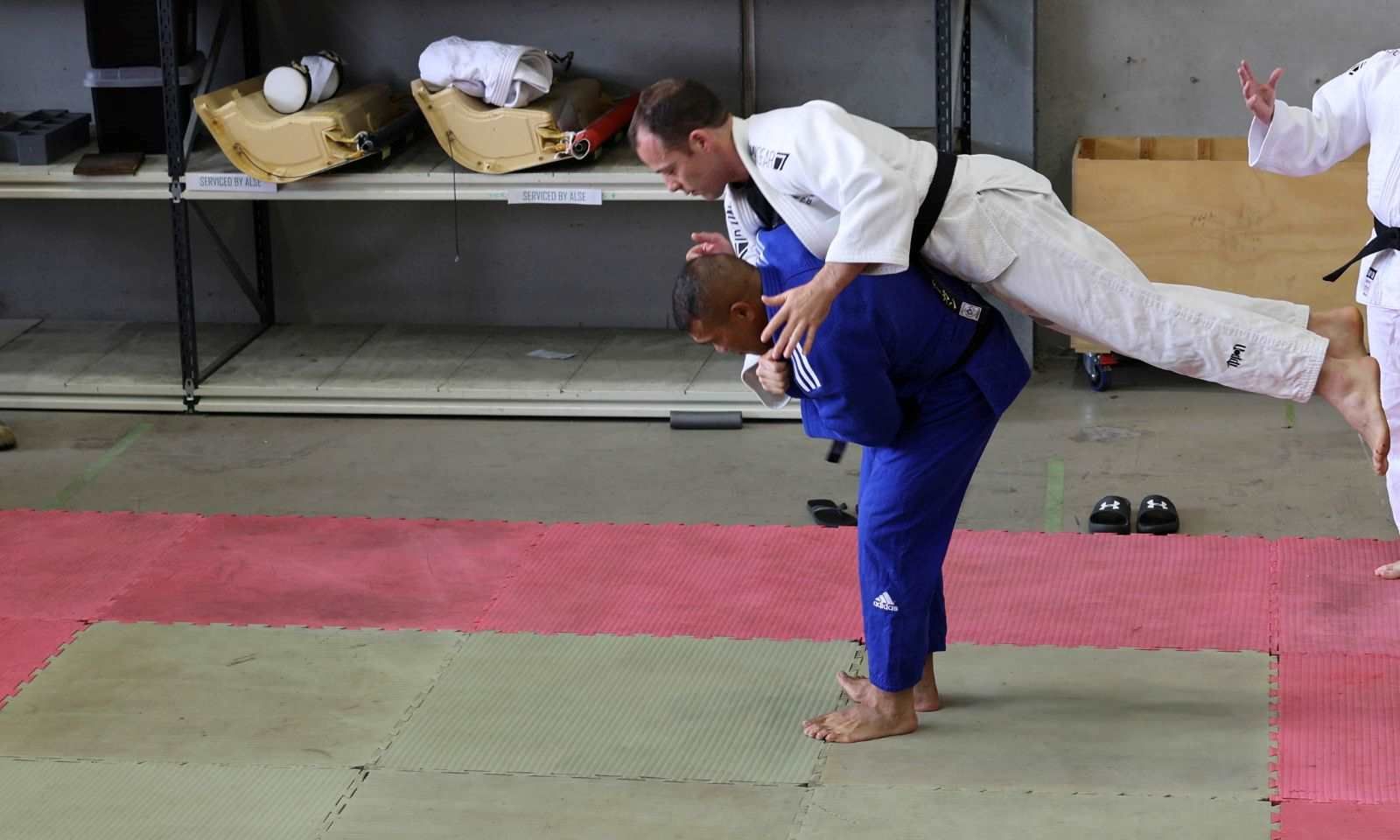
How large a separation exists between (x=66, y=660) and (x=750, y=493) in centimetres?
240

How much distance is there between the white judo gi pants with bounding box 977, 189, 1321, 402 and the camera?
384 centimetres

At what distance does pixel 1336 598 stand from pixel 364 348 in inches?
171

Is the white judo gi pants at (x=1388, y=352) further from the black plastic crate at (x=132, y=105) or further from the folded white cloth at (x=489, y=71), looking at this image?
the black plastic crate at (x=132, y=105)

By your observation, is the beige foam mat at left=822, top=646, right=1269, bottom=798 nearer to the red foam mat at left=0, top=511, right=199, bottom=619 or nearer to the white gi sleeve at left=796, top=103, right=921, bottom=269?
the white gi sleeve at left=796, top=103, right=921, bottom=269

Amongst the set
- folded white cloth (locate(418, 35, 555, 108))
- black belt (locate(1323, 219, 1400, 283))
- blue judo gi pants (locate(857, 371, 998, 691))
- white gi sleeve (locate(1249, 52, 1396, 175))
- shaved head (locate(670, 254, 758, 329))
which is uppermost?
folded white cloth (locate(418, 35, 555, 108))

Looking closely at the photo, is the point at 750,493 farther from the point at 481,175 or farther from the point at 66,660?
the point at 66,660

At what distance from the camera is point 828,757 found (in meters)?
4.19

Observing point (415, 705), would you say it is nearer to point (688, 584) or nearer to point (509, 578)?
point (509, 578)

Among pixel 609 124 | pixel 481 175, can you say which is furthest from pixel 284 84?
pixel 609 124

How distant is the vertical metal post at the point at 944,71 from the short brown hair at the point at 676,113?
2.76m

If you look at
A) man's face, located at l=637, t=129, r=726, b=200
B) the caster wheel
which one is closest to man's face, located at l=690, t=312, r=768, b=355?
man's face, located at l=637, t=129, r=726, b=200

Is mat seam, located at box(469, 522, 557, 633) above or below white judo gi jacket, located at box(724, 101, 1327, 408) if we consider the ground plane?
below

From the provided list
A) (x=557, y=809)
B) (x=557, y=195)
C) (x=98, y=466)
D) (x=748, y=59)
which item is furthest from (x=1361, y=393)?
(x=98, y=466)

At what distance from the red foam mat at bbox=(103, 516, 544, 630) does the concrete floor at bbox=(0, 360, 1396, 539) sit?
217mm
